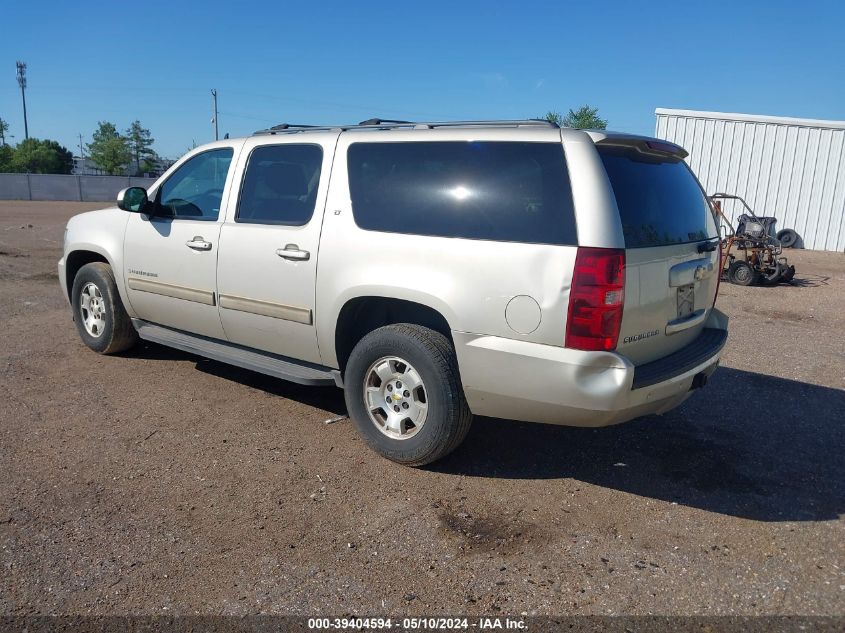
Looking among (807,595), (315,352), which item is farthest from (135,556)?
(807,595)

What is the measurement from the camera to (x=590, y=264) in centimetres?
342

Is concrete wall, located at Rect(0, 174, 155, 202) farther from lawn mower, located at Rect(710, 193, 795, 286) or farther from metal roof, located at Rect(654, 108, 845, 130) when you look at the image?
lawn mower, located at Rect(710, 193, 795, 286)

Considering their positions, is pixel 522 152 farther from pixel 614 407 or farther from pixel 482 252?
pixel 614 407

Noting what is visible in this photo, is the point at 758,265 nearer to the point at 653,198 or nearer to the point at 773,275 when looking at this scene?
the point at 773,275

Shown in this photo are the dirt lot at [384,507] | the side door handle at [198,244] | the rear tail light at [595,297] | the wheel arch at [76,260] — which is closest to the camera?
the dirt lot at [384,507]

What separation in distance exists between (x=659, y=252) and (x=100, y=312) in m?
4.85

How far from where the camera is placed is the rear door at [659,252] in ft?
11.8

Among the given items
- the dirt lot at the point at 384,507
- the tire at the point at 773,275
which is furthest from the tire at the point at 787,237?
the dirt lot at the point at 384,507

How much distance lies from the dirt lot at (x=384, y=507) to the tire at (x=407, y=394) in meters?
0.20

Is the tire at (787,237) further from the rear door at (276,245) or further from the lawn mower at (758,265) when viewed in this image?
the rear door at (276,245)

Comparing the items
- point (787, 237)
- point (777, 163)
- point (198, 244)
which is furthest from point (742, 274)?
point (198, 244)

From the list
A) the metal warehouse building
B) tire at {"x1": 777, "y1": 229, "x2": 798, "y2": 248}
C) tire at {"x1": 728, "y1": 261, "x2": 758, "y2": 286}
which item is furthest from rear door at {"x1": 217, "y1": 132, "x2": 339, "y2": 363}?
tire at {"x1": 777, "y1": 229, "x2": 798, "y2": 248}

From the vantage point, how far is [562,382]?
351 cm

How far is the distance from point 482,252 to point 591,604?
5.87ft
